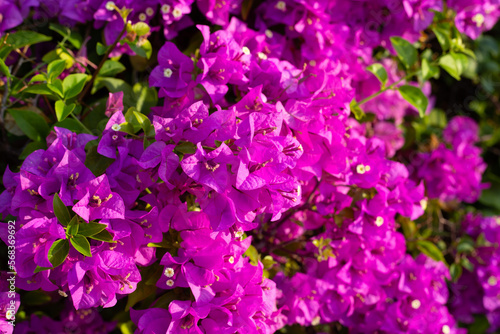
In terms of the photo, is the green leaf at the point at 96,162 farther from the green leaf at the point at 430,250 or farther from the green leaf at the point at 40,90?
the green leaf at the point at 430,250

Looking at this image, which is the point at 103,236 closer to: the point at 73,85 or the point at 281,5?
the point at 73,85

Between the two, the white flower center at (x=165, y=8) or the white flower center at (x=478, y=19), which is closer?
the white flower center at (x=165, y=8)

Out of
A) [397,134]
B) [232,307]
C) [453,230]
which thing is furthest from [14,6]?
[453,230]

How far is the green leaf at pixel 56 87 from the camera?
95cm

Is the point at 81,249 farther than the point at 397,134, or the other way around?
the point at 397,134

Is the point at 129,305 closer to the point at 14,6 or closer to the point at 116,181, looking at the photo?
the point at 116,181

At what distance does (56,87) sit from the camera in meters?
A: 0.96

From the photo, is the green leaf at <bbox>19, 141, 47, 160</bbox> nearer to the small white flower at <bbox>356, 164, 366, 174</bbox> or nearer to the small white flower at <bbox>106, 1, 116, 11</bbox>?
the small white flower at <bbox>106, 1, 116, 11</bbox>

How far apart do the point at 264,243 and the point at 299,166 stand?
0.91 ft

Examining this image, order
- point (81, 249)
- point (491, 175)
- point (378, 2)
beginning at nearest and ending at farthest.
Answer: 1. point (81, 249)
2. point (378, 2)
3. point (491, 175)

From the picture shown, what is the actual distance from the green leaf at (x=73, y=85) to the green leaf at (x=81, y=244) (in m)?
0.34

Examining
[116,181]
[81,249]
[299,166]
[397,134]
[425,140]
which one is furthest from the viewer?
[425,140]

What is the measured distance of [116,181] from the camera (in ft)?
2.93

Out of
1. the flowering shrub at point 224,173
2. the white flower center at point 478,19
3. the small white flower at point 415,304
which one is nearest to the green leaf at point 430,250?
the flowering shrub at point 224,173
